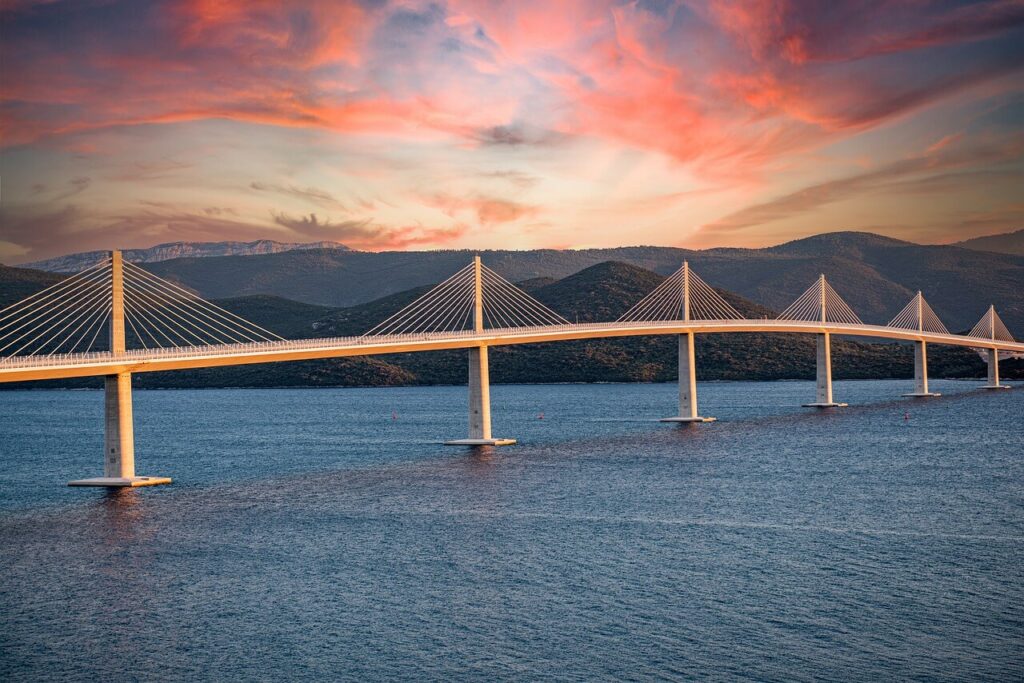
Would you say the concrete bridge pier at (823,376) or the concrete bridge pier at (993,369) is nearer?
the concrete bridge pier at (823,376)

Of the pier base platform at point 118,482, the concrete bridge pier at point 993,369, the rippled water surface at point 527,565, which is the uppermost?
the concrete bridge pier at point 993,369

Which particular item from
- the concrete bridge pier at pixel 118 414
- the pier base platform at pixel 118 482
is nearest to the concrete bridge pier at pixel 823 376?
the pier base platform at pixel 118 482

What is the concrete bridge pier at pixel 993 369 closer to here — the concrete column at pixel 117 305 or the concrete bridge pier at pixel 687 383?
the concrete bridge pier at pixel 687 383

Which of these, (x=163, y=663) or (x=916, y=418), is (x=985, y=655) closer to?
(x=163, y=663)

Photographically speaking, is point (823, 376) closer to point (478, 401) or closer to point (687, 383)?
point (687, 383)

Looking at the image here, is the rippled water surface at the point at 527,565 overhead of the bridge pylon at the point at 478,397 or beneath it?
beneath

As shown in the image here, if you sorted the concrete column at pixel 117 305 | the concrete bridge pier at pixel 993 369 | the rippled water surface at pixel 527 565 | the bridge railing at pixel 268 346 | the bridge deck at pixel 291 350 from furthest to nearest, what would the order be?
the concrete bridge pier at pixel 993 369
the concrete column at pixel 117 305
the bridge railing at pixel 268 346
the bridge deck at pixel 291 350
the rippled water surface at pixel 527 565

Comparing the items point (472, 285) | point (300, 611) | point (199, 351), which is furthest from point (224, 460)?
point (300, 611)

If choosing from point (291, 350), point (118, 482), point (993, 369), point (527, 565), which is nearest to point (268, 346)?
point (291, 350)
